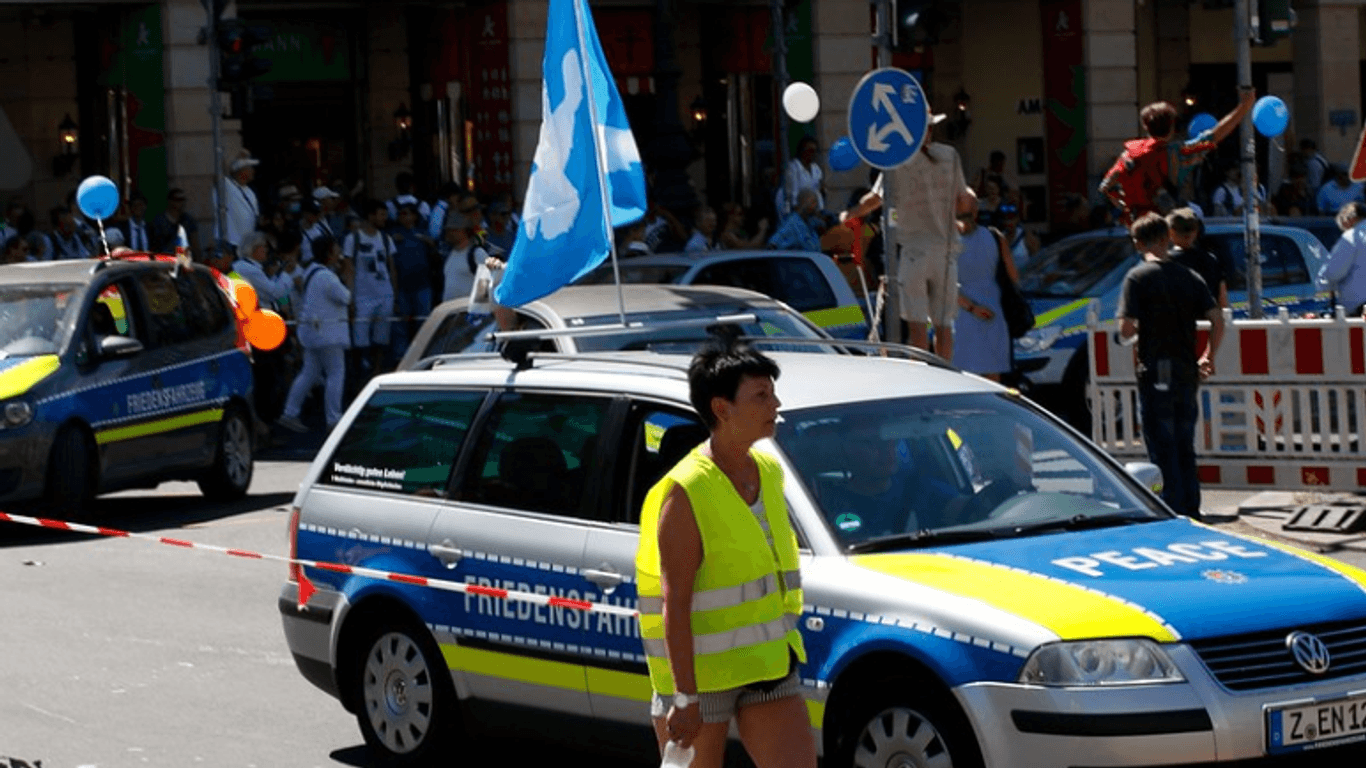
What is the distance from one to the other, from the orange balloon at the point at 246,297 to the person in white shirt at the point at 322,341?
394 cm

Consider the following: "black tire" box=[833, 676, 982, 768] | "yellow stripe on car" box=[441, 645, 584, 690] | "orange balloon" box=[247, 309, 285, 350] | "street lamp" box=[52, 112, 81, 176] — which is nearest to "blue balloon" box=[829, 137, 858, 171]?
"orange balloon" box=[247, 309, 285, 350]

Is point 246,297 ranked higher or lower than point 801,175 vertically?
lower

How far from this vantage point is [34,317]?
17094 mm

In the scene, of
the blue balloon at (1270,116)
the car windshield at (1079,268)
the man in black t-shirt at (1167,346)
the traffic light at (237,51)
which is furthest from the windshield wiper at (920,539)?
the traffic light at (237,51)

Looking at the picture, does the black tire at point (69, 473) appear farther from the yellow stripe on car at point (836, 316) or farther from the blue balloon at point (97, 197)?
the yellow stripe on car at point (836, 316)

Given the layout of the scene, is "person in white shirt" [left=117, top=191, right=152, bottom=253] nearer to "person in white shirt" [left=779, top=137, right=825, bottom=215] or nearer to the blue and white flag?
"person in white shirt" [left=779, top=137, right=825, bottom=215]

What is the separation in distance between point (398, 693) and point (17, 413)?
7.67 metres

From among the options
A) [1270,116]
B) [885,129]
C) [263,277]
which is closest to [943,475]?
[885,129]

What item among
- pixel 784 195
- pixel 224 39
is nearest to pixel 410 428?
pixel 224 39

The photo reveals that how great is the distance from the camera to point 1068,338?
20516 millimetres

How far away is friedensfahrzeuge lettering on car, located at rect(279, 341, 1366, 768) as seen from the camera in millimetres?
7109

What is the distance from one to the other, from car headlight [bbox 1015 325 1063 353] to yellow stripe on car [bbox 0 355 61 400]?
25.1 feet

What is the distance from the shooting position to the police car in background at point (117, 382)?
54.0 ft

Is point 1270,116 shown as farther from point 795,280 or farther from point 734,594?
point 734,594
